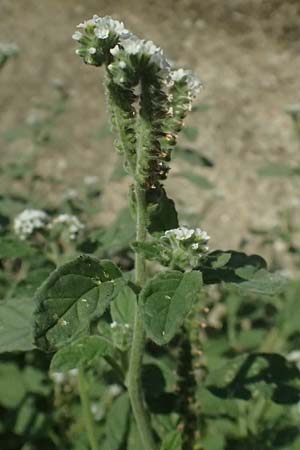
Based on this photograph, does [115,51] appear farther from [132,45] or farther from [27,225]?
[27,225]

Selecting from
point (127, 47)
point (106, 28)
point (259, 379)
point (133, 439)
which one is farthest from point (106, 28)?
point (133, 439)

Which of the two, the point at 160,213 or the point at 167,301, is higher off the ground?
the point at 160,213

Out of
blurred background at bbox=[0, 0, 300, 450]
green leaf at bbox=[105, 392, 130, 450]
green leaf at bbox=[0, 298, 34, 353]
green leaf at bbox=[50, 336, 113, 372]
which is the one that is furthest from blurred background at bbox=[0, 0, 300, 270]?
green leaf at bbox=[50, 336, 113, 372]

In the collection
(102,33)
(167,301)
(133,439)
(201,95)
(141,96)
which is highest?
(201,95)

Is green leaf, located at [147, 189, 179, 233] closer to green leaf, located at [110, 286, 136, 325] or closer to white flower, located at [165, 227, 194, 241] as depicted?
white flower, located at [165, 227, 194, 241]

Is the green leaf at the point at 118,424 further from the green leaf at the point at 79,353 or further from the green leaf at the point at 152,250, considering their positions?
the green leaf at the point at 152,250

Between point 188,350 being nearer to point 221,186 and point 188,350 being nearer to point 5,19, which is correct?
point 221,186

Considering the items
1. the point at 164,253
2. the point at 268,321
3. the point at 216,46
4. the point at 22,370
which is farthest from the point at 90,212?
the point at 216,46
